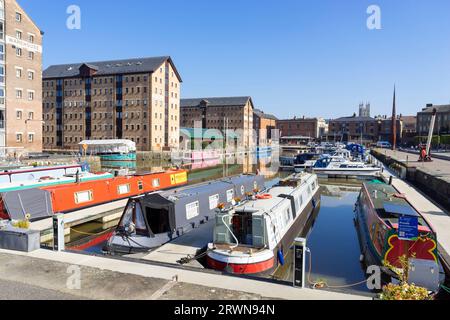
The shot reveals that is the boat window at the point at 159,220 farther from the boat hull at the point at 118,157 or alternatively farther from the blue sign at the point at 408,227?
the boat hull at the point at 118,157

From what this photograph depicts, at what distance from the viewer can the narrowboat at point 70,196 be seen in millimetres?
18422

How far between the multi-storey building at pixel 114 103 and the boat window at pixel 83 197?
185ft

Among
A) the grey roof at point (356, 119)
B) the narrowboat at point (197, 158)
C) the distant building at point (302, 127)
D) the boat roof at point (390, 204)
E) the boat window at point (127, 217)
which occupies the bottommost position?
the narrowboat at point (197, 158)

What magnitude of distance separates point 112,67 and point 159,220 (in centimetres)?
7644

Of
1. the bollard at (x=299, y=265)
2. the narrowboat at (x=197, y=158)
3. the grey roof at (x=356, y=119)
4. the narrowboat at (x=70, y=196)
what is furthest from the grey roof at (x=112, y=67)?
the grey roof at (x=356, y=119)

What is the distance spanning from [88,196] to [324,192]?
84.1 feet

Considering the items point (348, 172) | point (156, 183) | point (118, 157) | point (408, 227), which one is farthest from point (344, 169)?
point (118, 157)

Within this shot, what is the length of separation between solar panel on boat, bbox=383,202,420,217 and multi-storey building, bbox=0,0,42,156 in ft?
163

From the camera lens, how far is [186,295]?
779cm

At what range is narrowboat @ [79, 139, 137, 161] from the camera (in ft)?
230

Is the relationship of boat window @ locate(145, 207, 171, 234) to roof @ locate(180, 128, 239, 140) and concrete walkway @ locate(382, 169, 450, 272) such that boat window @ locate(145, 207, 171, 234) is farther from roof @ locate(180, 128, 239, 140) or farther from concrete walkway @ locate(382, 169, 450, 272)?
roof @ locate(180, 128, 239, 140)

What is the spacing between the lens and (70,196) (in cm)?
2161

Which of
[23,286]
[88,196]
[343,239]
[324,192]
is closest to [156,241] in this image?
[23,286]

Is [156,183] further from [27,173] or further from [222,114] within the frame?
[222,114]
